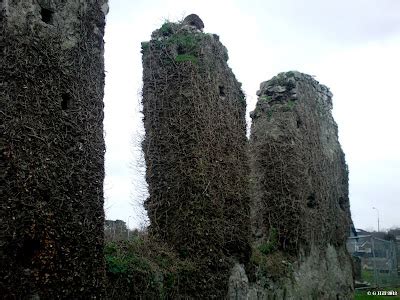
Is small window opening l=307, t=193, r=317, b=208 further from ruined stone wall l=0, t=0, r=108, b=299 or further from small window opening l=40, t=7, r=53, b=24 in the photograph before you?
small window opening l=40, t=7, r=53, b=24

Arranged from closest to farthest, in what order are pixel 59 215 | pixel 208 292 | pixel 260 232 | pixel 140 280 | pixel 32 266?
1. pixel 32 266
2. pixel 59 215
3. pixel 140 280
4. pixel 208 292
5. pixel 260 232

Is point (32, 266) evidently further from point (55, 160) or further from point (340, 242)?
point (340, 242)

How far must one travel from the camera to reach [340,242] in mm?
13797

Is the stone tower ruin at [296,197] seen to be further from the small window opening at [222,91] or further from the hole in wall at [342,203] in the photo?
the small window opening at [222,91]

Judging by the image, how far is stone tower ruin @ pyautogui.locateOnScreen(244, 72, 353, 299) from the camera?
10984mm

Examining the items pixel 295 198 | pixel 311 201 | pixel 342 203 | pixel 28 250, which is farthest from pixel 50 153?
pixel 342 203

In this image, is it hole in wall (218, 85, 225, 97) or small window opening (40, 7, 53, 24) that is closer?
small window opening (40, 7, 53, 24)

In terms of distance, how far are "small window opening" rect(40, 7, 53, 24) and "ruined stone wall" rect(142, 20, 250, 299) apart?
2.93 meters

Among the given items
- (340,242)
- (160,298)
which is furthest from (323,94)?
(160,298)

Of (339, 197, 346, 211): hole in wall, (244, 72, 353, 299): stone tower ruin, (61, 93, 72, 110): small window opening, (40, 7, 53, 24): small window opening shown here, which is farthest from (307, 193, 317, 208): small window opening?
(40, 7, 53, 24): small window opening

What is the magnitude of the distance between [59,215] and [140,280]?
5.67ft

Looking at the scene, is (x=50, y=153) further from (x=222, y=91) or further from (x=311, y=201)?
(x=311, y=201)

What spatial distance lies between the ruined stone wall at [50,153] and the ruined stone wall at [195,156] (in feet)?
7.23

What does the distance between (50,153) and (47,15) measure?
179cm
